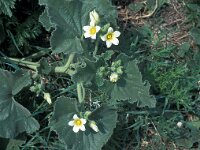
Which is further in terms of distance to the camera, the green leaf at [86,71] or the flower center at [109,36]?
the flower center at [109,36]

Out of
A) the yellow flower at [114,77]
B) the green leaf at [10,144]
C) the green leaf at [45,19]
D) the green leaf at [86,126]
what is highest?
the green leaf at [45,19]

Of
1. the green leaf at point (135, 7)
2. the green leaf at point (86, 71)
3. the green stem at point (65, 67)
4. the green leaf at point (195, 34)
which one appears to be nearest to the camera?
the green leaf at point (86, 71)

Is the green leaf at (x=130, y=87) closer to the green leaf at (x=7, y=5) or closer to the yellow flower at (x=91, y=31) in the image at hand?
the yellow flower at (x=91, y=31)

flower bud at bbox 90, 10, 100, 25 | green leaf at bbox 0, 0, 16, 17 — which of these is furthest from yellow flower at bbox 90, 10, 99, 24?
green leaf at bbox 0, 0, 16, 17

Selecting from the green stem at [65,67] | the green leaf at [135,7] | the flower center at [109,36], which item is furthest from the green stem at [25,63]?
the green leaf at [135,7]

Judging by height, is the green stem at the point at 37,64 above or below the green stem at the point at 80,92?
above

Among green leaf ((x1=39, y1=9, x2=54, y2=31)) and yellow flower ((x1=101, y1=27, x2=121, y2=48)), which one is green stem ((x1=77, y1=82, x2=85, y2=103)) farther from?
green leaf ((x1=39, y1=9, x2=54, y2=31))

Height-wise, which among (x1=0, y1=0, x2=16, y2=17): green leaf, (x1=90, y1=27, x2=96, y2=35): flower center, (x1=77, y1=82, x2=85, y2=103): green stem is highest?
(x1=0, y1=0, x2=16, y2=17): green leaf
